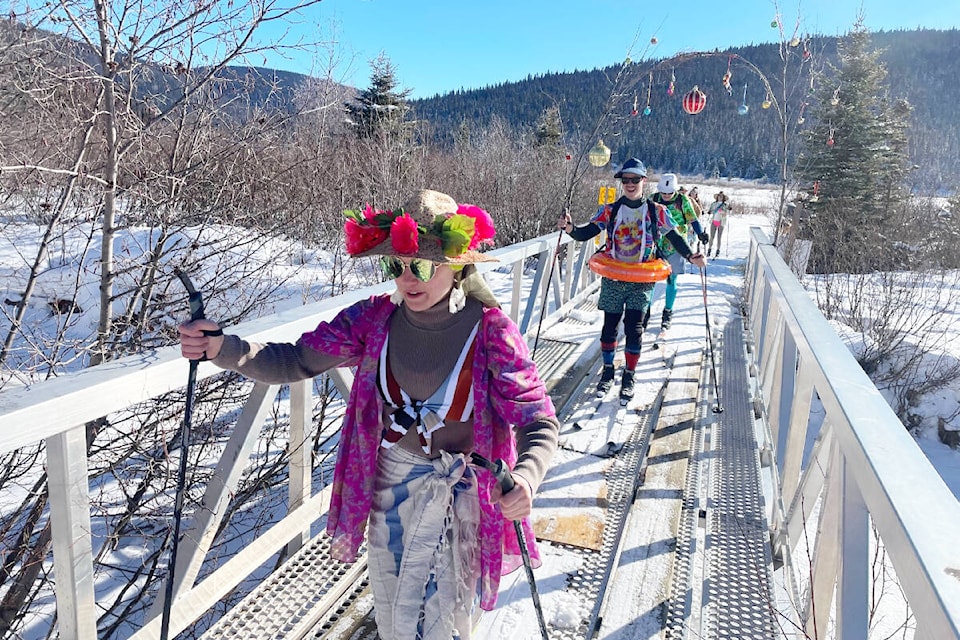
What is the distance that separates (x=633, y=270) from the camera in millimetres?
4293

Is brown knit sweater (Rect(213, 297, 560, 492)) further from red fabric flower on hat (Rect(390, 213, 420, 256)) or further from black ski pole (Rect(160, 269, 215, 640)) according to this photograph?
red fabric flower on hat (Rect(390, 213, 420, 256))

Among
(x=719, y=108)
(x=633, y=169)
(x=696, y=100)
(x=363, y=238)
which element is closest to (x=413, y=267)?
(x=363, y=238)

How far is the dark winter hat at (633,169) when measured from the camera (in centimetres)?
425

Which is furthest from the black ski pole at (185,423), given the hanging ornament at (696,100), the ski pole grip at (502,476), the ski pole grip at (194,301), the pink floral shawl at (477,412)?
the hanging ornament at (696,100)

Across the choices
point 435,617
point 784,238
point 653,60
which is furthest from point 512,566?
point 784,238

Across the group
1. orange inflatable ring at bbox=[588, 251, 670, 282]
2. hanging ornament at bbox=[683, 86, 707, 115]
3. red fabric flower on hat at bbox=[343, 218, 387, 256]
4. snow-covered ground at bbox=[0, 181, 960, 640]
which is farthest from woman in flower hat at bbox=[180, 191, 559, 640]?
hanging ornament at bbox=[683, 86, 707, 115]

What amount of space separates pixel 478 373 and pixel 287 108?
3.86 metres

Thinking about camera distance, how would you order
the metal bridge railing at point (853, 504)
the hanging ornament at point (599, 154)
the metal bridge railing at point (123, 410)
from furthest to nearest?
the hanging ornament at point (599, 154)
the metal bridge railing at point (123, 410)
the metal bridge railing at point (853, 504)

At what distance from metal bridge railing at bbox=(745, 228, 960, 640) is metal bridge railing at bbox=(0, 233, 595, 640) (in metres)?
1.62

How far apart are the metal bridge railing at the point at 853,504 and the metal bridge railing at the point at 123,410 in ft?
5.30

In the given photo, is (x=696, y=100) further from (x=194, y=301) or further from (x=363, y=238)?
(x=194, y=301)

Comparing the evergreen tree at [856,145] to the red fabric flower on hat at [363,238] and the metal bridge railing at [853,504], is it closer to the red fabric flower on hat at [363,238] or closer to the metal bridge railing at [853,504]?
the metal bridge railing at [853,504]

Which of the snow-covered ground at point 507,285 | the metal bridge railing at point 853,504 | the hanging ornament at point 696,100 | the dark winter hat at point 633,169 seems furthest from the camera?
the hanging ornament at point 696,100

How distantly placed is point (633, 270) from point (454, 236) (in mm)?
3002
